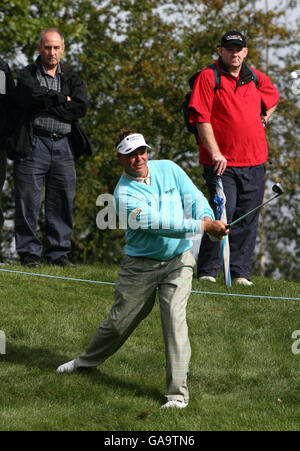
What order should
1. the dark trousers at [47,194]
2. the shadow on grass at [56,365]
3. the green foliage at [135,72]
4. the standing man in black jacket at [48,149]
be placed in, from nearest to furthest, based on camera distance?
the shadow on grass at [56,365] → the standing man in black jacket at [48,149] → the dark trousers at [47,194] → the green foliage at [135,72]

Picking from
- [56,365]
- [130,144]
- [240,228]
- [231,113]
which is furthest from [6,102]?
[130,144]

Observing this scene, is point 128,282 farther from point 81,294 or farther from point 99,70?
point 99,70

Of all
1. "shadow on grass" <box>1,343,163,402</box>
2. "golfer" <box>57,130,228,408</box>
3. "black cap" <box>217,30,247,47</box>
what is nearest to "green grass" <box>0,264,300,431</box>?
"shadow on grass" <box>1,343,163,402</box>

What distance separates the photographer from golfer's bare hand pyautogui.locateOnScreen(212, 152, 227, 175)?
8.46m

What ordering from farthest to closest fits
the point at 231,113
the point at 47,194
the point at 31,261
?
the point at 47,194
the point at 31,261
the point at 231,113

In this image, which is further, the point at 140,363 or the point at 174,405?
the point at 140,363

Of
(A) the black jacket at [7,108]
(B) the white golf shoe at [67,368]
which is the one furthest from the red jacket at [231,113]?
(B) the white golf shoe at [67,368]

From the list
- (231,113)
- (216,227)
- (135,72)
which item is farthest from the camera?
(135,72)

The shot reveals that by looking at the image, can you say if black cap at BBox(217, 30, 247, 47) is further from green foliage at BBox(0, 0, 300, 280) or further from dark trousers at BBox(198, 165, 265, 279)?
green foliage at BBox(0, 0, 300, 280)

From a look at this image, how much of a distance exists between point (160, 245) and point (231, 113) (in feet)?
9.86

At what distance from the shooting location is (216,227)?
584 cm

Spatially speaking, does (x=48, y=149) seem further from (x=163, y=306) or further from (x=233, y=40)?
(x=163, y=306)

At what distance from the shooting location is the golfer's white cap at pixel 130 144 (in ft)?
19.4

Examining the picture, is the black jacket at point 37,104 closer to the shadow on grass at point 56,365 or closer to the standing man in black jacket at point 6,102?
the standing man in black jacket at point 6,102
